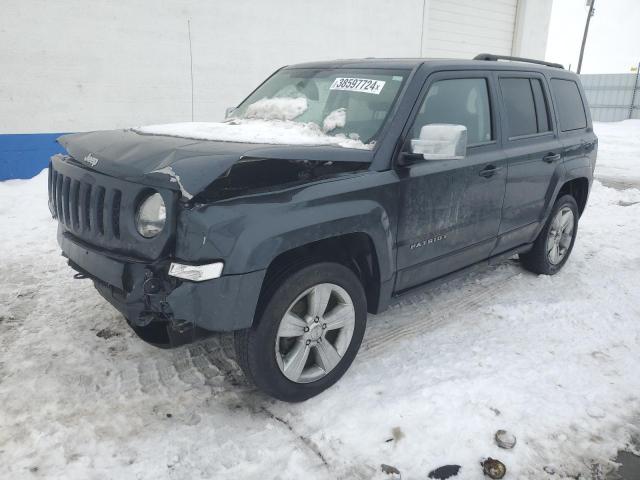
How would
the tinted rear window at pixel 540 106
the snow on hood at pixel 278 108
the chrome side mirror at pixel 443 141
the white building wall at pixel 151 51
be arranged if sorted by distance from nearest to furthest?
the chrome side mirror at pixel 443 141, the snow on hood at pixel 278 108, the tinted rear window at pixel 540 106, the white building wall at pixel 151 51

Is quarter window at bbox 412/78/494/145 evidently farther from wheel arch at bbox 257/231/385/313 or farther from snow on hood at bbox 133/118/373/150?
wheel arch at bbox 257/231/385/313

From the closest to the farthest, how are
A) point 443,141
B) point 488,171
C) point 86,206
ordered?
point 86,206 → point 443,141 → point 488,171

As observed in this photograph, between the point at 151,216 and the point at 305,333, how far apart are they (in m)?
0.97

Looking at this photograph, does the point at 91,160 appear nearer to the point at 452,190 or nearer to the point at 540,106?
the point at 452,190

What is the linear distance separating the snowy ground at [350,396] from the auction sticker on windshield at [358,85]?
5.37 ft

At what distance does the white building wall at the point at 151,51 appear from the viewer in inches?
270

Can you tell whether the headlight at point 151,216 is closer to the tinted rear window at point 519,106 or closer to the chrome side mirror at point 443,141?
the chrome side mirror at point 443,141

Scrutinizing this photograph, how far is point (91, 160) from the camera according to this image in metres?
2.75

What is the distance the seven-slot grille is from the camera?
255cm

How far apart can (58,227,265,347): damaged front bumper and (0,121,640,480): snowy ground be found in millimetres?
560

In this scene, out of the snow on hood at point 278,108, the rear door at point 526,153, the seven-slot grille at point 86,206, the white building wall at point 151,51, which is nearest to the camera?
the seven-slot grille at point 86,206

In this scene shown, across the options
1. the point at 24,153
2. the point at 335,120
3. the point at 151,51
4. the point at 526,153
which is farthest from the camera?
the point at 151,51

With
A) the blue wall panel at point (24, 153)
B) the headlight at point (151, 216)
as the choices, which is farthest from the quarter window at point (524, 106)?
the blue wall panel at point (24, 153)

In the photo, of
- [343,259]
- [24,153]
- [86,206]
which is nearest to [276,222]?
[343,259]
